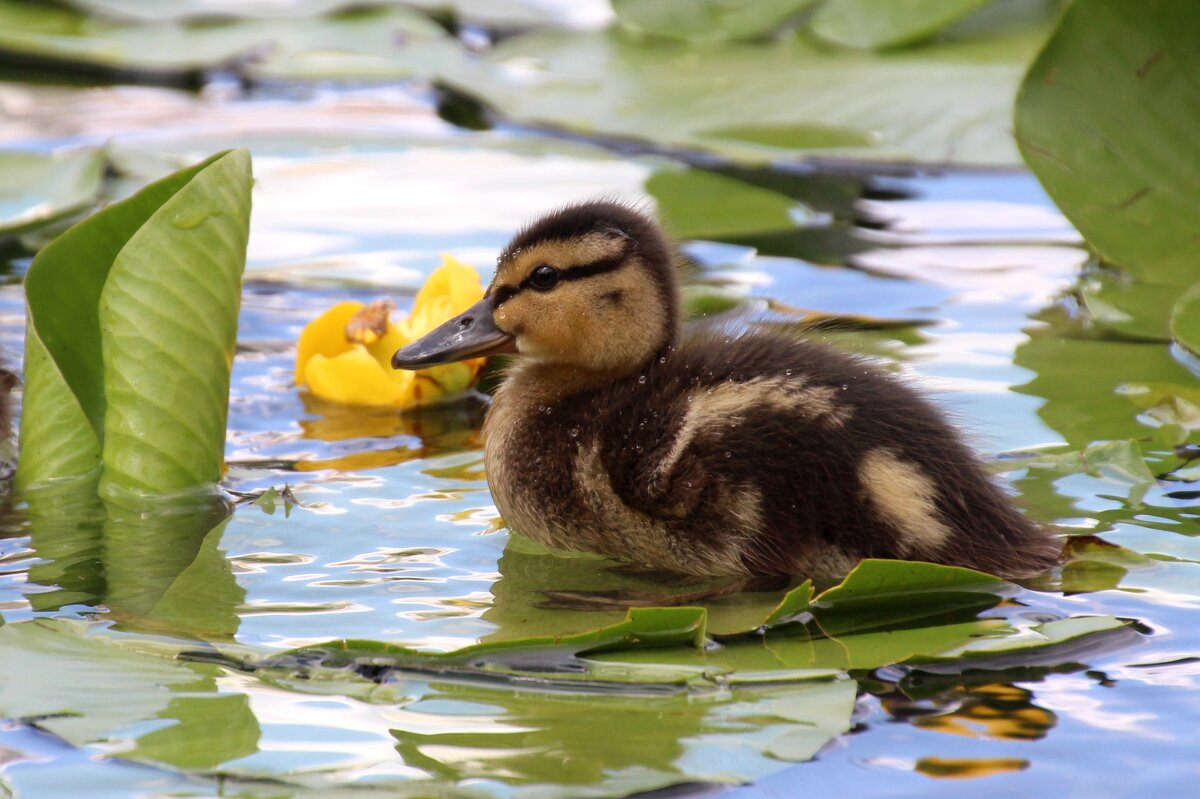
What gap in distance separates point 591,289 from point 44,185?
271 centimetres

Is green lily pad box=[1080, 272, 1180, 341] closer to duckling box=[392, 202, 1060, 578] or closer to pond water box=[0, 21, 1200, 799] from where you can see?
pond water box=[0, 21, 1200, 799]

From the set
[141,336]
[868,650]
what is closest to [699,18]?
[141,336]

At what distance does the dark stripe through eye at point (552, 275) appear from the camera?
3.12 metres

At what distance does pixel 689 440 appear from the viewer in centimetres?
282

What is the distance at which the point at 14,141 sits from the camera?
607 centimetres

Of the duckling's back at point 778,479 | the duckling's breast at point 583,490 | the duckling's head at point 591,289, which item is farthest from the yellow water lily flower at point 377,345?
the duckling's back at point 778,479

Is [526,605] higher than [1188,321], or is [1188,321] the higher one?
[1188,321]

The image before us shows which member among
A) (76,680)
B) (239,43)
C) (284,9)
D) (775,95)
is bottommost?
(76,680)

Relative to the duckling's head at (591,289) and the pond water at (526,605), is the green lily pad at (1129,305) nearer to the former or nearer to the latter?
the pond water at (526,605)

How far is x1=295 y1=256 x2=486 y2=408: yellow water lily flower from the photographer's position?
380 centimetres

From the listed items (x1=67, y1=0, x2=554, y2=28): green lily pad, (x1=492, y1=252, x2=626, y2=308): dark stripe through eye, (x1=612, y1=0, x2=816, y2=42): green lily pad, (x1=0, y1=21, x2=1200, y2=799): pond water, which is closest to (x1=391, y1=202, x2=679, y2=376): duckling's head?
(x1=492, y1=252, x2=626, y2=308): dark stripe through eye

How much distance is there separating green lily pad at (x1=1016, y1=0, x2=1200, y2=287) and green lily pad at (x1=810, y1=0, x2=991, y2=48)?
241 centimetres

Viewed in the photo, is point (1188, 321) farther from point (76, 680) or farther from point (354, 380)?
point (76, 680)

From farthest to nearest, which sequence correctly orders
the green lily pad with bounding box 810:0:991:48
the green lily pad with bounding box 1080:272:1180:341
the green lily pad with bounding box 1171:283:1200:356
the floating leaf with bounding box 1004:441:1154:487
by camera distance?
the green lily pad with bounding box 810:0:991:48
the green lily pad with bounding box 1080:272:1180:341
the green lily pad with bounding box 1171:283:1200:356
the floating leaf with bounding box 1004:441:1154:487
